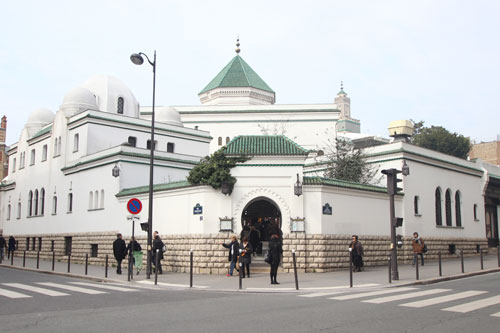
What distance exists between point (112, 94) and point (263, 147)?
63.7 feet

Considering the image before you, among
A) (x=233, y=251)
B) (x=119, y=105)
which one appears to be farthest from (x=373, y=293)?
(x=119, y=105)

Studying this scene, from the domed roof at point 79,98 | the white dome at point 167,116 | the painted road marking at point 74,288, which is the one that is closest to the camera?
the painted road marking at point 74,288

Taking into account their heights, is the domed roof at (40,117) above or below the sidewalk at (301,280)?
above

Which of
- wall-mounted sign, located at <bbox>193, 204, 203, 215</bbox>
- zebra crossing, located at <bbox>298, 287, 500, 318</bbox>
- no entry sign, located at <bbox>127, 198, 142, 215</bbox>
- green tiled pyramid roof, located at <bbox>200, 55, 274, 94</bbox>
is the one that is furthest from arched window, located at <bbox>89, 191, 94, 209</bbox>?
green tiled pyramid roof, located at <bbox>200, 55, 274, 94</bbox>

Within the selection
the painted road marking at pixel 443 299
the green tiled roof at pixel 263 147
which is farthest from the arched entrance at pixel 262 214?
the painted road marking at pixel 443 299

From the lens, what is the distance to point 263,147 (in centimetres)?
2083

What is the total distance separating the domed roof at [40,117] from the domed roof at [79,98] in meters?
6.41

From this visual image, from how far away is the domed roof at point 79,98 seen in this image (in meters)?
34.0

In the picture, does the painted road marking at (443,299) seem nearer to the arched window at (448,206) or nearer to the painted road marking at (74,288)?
the painted road marking at (74,288)

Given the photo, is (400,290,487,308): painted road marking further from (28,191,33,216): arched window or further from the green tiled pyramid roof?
the green tiled pyramid roof

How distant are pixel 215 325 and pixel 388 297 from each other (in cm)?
544

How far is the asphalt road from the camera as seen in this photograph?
845 centimetres

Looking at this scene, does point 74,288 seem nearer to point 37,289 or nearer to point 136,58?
point 37,289

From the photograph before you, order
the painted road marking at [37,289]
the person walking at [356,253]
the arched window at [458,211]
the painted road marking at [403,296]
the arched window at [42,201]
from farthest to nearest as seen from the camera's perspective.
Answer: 1. the arched window at [42,201]
2. the arched window at [458,211]
3. the person walking at [356,253]
4. the painted road marking at [37,289]
5. the painted road marking at [403,296]
